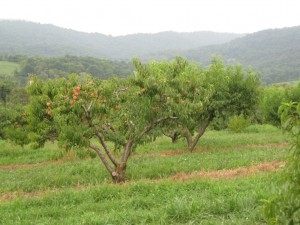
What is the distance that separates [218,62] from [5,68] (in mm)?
148526

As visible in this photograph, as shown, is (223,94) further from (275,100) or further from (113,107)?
(275,100)

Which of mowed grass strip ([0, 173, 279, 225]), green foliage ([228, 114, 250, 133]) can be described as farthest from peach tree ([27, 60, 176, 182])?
green foliage ([228, 114, 250, 133])

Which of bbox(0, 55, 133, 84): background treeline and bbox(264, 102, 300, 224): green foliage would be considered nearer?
bbox(264, 102, 300, 224): green foliage

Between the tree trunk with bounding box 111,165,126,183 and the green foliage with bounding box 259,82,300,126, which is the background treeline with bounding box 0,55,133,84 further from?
the tree trunk with bounding box 111,165,126,183

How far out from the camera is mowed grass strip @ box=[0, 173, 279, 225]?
938 centimetres

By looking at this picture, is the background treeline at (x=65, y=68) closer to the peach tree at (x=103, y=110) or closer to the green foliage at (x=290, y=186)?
the peach tree at (x=103, y=110)

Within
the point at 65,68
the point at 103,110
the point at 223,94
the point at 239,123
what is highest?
the point at 103,110

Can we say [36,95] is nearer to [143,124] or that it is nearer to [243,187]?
[143,124]

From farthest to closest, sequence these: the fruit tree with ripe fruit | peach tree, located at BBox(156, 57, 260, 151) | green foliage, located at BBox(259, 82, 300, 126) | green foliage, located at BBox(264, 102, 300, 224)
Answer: green foliage, located at BBox(259, 82, 300, 126) < peach tree, located at BBox(156, 57, 260, 151) < the fruit tree with ripe fruit < green foliage, located at BBox(264, 102, 300, 224)

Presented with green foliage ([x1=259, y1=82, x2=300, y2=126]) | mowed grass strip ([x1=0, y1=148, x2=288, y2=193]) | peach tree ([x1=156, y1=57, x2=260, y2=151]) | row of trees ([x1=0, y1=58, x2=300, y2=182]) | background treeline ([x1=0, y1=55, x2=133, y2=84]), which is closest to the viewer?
row of trees ([x1=0, y1=58, x2=300, y2=182])

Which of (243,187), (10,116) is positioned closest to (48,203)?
(243,187)

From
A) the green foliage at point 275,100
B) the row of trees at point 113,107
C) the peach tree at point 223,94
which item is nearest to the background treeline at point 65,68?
the green foliage at point 275,100

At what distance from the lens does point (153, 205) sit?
1098cm

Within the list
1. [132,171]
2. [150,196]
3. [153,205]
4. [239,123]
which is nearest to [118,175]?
[132,171]
